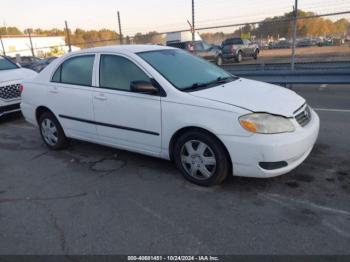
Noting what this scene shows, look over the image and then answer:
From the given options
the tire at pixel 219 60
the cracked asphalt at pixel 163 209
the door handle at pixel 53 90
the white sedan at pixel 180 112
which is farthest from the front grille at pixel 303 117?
the tire at pixel 219 60

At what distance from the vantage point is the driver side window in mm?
4270

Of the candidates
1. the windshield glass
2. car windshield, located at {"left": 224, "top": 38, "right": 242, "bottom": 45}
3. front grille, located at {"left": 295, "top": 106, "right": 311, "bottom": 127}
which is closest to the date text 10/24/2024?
front grille, located at {"left": 295, "top": 106, "right": 311, "bottom": 127}

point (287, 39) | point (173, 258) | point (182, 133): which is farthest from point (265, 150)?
point (287, 39)

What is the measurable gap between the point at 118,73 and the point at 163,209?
1.94 meters

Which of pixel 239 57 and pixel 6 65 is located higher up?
pixel 6 65

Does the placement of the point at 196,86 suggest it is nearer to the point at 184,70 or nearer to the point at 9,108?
the point at 184,70

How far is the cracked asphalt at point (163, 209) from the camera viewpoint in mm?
2912

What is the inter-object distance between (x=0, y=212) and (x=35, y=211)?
1.29ft

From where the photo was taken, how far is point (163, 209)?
11.5 feet

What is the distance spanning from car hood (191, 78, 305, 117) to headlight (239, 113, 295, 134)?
7cm

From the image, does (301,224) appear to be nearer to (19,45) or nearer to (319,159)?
(319,159)

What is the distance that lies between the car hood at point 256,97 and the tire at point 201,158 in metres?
0.45

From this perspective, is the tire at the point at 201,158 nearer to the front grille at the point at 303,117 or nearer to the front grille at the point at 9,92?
the front grille at the point at 303,117

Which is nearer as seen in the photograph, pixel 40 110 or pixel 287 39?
pixel 40 110
